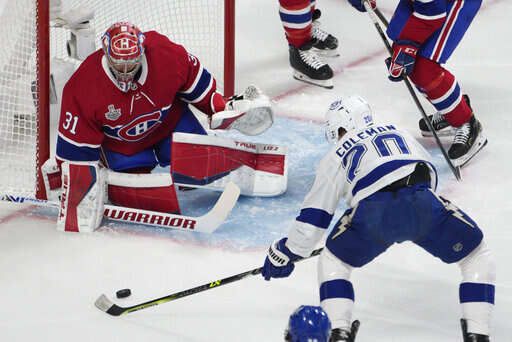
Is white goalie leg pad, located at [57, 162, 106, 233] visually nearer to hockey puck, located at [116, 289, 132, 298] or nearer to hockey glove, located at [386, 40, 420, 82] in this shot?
hockey puck, located at [116, 289, 132, 298]

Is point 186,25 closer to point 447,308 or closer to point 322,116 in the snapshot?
point 322,116

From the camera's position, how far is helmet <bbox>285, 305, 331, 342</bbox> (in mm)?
1701

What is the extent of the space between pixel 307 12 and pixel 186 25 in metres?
0.59

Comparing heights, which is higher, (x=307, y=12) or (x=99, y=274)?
(x=307, y=12)

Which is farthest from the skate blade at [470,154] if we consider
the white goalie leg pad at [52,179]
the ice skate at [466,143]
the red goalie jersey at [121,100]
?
the white goalie leg pad at [52,179]

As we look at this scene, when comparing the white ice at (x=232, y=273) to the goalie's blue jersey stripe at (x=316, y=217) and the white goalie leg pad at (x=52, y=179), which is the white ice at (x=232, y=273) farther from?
the goalie's blue jersey stripe at (x=316, y=217)

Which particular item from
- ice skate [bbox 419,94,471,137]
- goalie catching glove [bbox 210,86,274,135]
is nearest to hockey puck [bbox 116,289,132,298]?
goalie catching glove [bbox 210,86,274,135]

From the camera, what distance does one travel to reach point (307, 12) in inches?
168

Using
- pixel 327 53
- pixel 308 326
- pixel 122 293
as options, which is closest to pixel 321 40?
pixel 327 53

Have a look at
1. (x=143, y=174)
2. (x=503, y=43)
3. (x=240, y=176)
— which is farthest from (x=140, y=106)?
(x=503, y=43)

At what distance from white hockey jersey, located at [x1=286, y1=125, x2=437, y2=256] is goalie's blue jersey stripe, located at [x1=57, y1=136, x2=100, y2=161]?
1001 millimetres

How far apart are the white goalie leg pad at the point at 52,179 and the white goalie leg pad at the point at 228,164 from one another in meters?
0.42

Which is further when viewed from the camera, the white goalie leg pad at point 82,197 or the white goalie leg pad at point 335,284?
the white goalie leg pad at point 82,197

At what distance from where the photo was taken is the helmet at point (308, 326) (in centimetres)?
170
